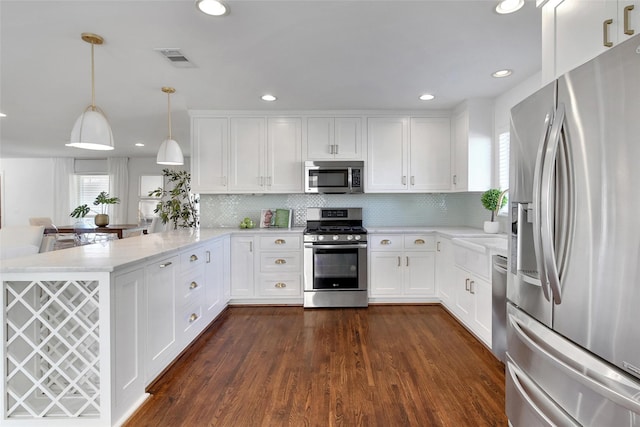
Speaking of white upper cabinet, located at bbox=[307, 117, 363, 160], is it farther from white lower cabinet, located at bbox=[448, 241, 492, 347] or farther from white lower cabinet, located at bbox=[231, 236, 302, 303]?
white lower cabinet, located at bbox=[448, 241, 492, 347]

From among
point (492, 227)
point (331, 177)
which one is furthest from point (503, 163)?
point (331, 177)

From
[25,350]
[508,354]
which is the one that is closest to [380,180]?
[508,354]

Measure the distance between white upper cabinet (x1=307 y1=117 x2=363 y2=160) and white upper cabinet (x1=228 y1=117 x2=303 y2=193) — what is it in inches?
6.5

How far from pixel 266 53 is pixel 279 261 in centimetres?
224

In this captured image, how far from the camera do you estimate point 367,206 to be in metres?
4.39

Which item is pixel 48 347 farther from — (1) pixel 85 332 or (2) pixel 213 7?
(2) pixel 213 7

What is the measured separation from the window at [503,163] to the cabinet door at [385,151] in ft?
3.45

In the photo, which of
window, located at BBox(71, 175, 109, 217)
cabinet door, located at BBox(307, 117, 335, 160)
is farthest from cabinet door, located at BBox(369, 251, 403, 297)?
window, located at BBox(71, 175, 109, 217)

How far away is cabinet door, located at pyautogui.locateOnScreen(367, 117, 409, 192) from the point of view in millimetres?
4020

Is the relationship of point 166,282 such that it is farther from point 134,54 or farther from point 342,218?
point 342,218

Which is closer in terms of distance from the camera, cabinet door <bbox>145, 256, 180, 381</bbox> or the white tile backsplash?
cabinet door <bbox>145, 256, 180, 381</bbox>

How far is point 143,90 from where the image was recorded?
3.33 m

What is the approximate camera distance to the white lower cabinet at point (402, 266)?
12.5ft

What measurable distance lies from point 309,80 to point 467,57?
136 cm
